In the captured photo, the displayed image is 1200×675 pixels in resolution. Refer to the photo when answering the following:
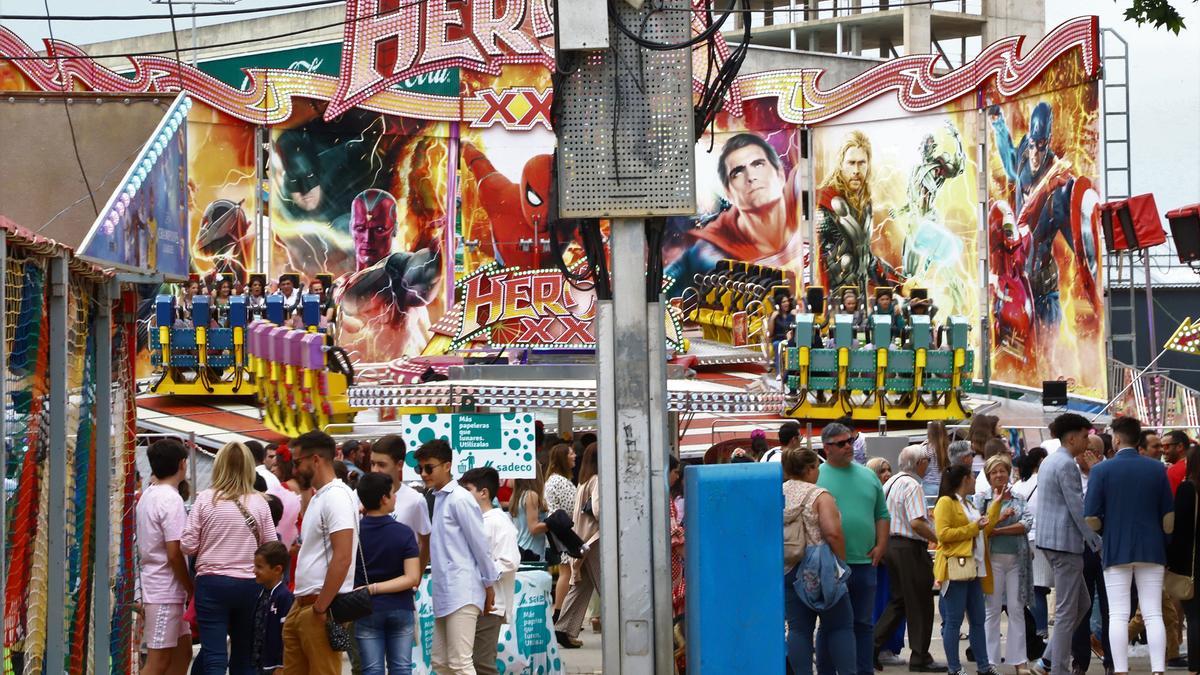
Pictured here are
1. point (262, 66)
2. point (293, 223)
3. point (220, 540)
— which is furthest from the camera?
point (262, 66)

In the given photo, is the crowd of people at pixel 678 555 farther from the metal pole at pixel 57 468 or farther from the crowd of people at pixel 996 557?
the metal pole at pixel 57 468

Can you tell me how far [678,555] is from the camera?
11414 mm

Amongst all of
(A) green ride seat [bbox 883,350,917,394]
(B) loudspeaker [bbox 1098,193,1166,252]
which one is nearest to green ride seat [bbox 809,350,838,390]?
(A) green ride seat [bbox 883,350,917,394]

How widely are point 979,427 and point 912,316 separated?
13708 millimetres

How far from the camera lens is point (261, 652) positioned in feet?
31.0

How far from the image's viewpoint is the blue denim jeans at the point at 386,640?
911 centimetres

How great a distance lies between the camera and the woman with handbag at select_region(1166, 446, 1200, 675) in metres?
11.1

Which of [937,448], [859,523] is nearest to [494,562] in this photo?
[859,523]

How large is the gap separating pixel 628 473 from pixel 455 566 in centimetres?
145

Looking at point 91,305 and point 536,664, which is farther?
point 536,664

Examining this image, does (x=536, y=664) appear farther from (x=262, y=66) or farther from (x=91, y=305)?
(x=262, y=66)

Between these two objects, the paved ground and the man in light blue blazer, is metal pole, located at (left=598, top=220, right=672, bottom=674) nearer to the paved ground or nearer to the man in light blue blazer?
the paved ground

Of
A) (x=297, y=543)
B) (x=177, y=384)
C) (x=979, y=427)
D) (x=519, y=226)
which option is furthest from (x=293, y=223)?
(x=297, y=543)

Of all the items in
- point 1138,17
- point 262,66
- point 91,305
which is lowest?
point 91,305
